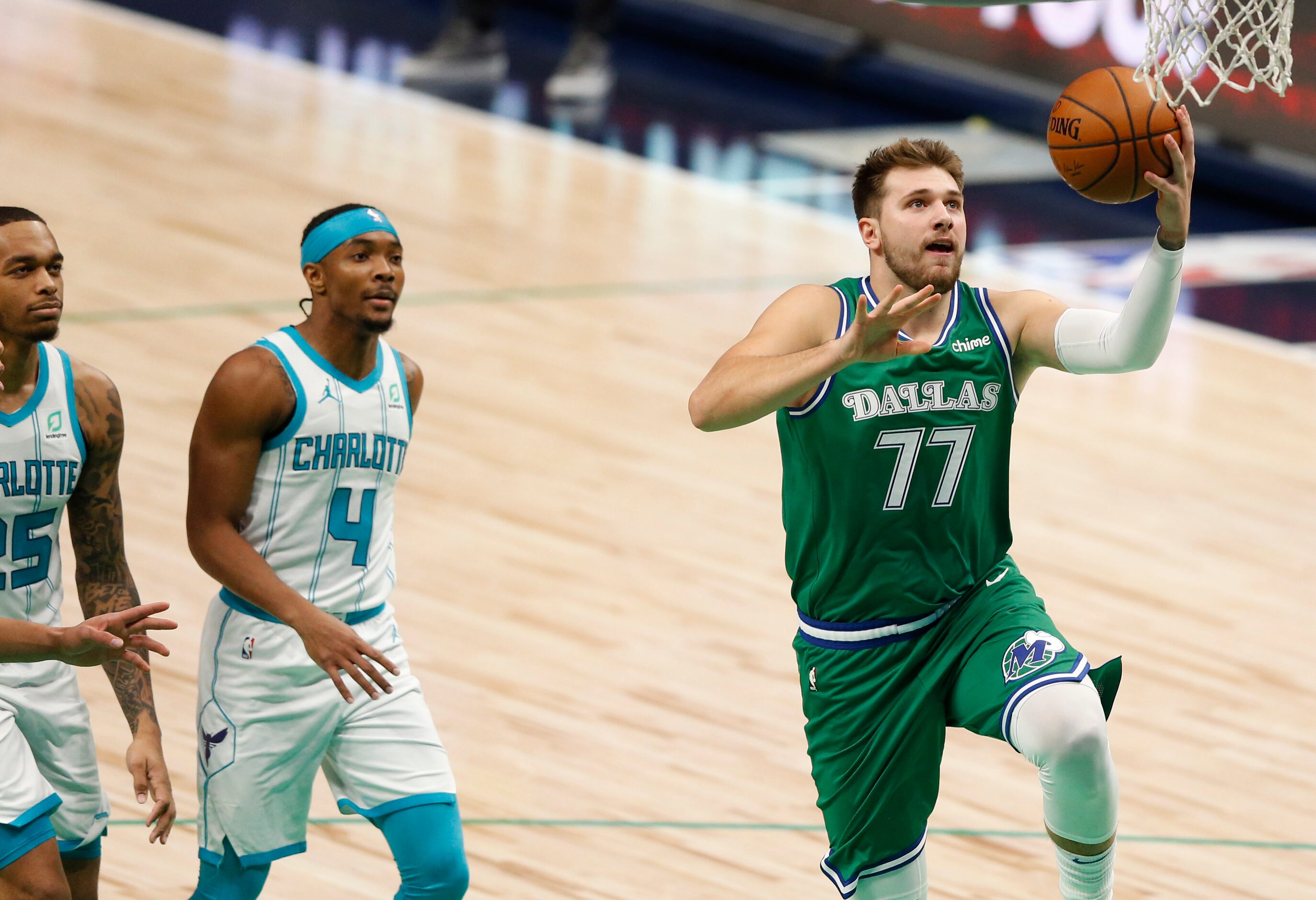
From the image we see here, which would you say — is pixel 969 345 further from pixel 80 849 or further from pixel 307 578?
pixel 80 849

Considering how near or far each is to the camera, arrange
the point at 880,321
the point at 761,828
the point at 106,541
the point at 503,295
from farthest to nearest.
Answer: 1. the point at 503,295
2. the point at 761,828
3. the point at 106,541
4. the point at 880,321

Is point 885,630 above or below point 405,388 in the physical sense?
below

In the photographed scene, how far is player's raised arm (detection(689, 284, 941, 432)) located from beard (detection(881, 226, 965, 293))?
0.16 metres

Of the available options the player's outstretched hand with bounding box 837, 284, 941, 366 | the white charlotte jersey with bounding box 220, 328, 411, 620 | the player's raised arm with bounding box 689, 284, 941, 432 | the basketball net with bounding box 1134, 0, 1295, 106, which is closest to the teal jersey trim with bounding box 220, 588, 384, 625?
the white charlotte jersey with bounding box 220, 328, 411, 620

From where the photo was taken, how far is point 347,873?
5.31 metres

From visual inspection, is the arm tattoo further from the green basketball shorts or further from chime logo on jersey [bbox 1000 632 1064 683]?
chime logo on jersey [bbox 1000 632 1064 683]

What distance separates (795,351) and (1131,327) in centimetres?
74

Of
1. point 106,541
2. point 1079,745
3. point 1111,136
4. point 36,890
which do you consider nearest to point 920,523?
point 1079,745

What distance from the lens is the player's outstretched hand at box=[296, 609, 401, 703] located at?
4.08 meters

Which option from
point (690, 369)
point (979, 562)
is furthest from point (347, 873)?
point (690, 369)

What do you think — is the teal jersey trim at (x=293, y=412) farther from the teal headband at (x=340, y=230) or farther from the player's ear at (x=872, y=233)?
the player's ear at (x=872, y=233)

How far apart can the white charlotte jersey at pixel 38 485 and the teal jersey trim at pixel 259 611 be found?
14.9 inches

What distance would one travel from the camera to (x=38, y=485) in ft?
13.4

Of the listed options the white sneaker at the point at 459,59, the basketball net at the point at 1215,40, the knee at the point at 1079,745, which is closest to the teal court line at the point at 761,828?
the knee at the point at 1079,745
